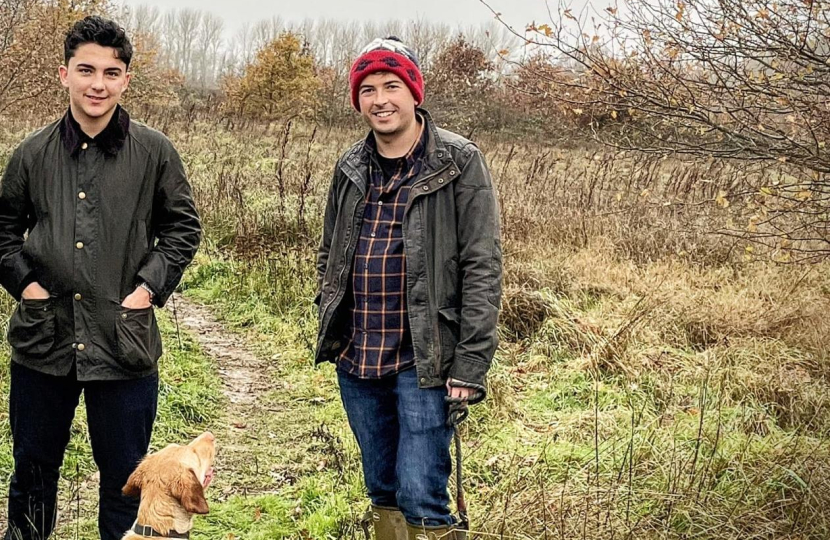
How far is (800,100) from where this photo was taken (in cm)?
379

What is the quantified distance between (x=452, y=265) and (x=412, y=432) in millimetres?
630

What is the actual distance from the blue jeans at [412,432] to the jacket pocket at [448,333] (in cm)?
10

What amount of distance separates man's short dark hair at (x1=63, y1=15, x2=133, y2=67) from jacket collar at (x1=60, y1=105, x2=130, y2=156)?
23cm

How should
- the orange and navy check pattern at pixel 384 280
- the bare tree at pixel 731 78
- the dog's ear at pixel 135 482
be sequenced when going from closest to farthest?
the orange and navy check pattern at pixel 384 280
the dog's ear at pixel 135 482
the bare tree at pixel 731 78

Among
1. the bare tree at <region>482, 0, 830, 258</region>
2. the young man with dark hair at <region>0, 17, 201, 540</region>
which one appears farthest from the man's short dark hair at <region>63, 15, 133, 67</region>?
the bare tree at <region>482, 0, 830, 258</region>

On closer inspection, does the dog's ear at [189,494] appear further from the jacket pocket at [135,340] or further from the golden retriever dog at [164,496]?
the jacket pocket at [135,340]

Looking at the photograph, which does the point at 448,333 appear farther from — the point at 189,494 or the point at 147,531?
the point at 147,531

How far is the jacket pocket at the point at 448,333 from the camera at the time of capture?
260 centimetres

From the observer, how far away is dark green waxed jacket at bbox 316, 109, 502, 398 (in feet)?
8.36

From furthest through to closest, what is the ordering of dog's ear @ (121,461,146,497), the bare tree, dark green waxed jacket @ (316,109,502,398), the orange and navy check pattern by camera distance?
the bare tree < dog's ear @ (121,461,146,497) < the orange and navy check pattern < dark green waxed jacket @ (316,109,502,398)

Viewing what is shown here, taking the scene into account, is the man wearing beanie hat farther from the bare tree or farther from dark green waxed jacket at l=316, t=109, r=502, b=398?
the bare tree

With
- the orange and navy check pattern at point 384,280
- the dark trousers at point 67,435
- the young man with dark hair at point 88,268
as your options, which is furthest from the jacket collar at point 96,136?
the orange and navy check pattern at point 384,280

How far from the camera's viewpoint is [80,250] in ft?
8.93

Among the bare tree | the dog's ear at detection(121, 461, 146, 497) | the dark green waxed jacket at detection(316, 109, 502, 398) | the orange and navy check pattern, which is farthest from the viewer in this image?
the bare tree
